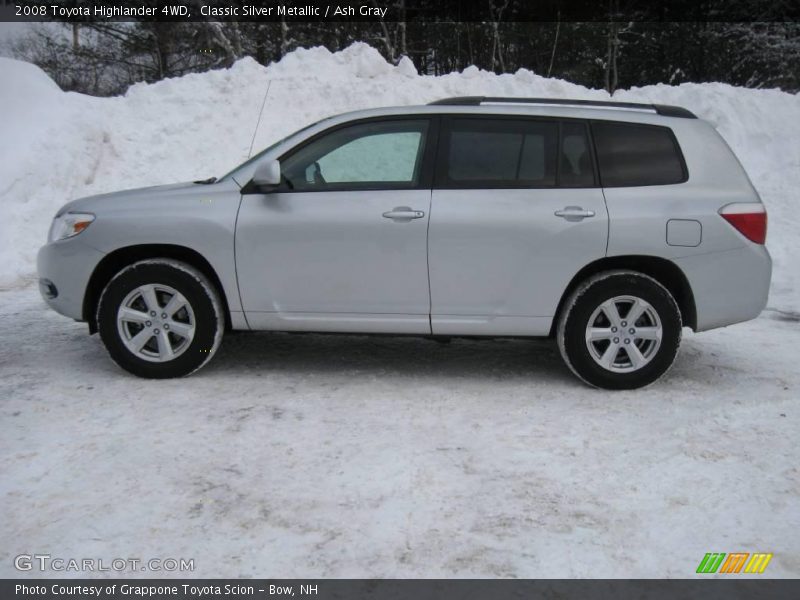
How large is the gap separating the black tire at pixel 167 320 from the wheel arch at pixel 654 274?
2.16m

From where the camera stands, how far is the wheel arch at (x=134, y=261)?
489cm

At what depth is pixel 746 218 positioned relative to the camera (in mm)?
4672

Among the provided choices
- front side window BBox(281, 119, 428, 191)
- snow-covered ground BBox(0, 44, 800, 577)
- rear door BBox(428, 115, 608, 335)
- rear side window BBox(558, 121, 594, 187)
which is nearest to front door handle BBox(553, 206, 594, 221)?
rear door BBox(428, 115, 608, 335)

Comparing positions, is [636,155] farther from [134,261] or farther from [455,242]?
[134,261]

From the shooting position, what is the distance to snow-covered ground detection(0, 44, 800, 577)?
2926 millimetres

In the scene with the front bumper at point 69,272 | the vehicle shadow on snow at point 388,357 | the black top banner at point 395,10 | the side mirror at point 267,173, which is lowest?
the vehicle shadow on snow at point 388,357

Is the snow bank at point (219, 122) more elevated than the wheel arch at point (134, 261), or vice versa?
the snow bank at point (219, 122)

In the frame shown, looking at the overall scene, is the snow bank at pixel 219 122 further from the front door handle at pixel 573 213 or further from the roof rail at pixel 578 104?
the front door handle at pixel 573 213

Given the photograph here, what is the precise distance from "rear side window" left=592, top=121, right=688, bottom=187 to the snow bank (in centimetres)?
410

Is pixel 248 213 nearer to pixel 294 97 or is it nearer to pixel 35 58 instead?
pixel 294 97

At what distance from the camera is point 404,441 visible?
394 cm
